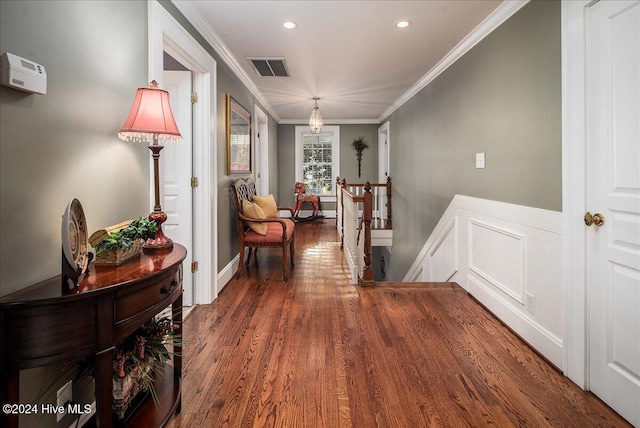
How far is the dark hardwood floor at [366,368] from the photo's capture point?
175cm

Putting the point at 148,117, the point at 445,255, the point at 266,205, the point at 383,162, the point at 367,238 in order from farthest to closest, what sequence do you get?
the point at 383,162 → the point at 266,205 → the point at 445,255 → the point at 367,238 → the point at 148,117

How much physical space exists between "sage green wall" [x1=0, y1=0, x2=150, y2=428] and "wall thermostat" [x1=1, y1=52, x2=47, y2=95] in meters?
0.04

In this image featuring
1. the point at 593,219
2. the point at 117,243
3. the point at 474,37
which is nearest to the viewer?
the point at 117,243

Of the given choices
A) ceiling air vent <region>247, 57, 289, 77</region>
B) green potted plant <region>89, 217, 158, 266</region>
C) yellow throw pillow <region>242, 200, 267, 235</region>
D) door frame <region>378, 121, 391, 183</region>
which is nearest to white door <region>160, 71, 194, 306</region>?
yellow throw pillow <region>242, 200, 267, 235</region>

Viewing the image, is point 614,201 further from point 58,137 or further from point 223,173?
point 223,173

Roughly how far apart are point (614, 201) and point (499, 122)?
4.41ft

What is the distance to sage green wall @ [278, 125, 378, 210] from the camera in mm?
8961

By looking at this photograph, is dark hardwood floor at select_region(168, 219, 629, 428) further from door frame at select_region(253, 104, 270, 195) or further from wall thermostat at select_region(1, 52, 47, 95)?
door frame at select_region(253, 104, 270, 195)

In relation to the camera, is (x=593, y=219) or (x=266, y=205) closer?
(x=593, y=219)

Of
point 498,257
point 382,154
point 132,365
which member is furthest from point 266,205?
point 382,154

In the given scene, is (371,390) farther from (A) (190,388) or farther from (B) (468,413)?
(A) (190,388)

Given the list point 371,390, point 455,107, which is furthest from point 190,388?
point 455,107

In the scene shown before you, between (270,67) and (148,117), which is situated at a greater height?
(270,67)

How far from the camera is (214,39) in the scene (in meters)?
3.38
